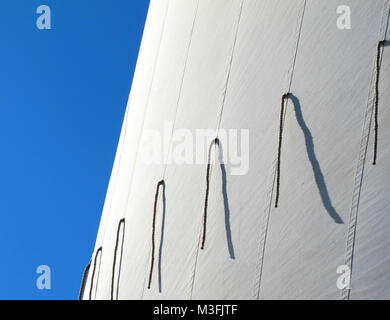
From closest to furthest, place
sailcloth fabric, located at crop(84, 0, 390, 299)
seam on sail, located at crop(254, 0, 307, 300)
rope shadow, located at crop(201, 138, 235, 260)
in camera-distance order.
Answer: sailcloth fabric, located at crop(84, 0, 390, 299)
seam on sail, located at crop(254, 0, 307, 300)
rope shadow, located at crop(201, 138, 235, 260)

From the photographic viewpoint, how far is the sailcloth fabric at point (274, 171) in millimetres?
2807

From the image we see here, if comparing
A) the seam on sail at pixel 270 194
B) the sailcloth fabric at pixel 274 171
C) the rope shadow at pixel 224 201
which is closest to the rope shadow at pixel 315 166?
the sailcloth fabric at pixel 274 171

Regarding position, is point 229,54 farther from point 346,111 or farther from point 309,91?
point 346,111

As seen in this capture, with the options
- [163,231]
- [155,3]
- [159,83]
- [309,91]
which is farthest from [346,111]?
[155,3]

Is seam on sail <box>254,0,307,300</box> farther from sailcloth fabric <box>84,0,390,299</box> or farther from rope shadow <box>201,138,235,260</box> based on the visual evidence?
rope shadow <box>201,138,235,260</box>

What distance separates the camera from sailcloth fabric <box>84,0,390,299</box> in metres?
2.81

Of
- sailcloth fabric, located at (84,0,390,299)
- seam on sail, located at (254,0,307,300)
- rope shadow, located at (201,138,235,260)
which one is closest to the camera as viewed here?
sailcloth fabric, located at (84,0,390,299)

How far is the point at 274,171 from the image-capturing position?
3.41m

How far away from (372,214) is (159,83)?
3579mm

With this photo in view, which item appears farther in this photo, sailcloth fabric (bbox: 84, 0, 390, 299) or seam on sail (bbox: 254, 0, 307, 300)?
seam on sail (bbox: 254, 0, 307, 300)

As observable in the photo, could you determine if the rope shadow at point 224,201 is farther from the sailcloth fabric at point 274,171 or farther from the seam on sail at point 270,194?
the seam on sail at point 270,194

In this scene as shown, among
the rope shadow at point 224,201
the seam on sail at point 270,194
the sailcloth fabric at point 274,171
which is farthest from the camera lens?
the rope shadow at point 224,201

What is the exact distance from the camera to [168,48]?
6.12 m

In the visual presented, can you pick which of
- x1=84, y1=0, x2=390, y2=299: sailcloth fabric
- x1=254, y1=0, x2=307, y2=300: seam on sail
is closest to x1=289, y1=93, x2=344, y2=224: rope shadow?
x1=84, y1=0, x2=390, y2=299: sailcloth fabric
